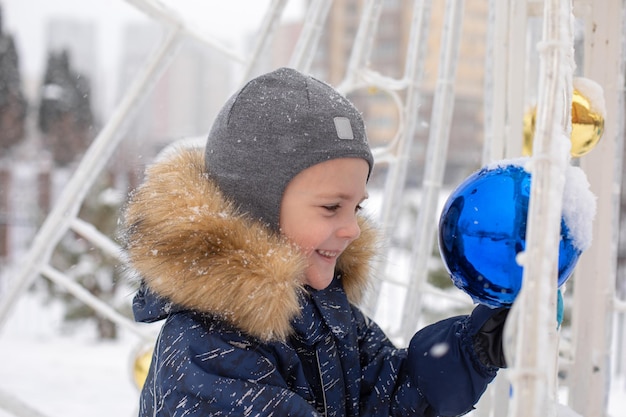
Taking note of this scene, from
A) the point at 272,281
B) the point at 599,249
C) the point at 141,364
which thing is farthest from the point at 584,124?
the point at 141,364

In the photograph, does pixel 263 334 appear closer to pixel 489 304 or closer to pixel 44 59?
pixel 489 304

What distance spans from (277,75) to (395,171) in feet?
1.85

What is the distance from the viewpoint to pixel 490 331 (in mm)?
877

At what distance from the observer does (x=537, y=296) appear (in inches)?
19.1

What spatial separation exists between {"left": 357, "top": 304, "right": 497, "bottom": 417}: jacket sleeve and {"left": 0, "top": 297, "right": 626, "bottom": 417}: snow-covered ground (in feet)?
2.45

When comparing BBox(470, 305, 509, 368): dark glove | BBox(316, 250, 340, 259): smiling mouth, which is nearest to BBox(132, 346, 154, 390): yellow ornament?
BBox(316, 250, 340, 259): smiling mouth

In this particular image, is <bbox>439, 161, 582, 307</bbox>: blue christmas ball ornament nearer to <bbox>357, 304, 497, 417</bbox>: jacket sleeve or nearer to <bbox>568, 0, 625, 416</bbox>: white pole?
<bbox>357, 304, 497, 417</bbox>: jacket sleeve

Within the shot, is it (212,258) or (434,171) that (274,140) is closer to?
(212,258)

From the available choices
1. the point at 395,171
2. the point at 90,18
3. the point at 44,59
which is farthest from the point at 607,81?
the point at 90,18

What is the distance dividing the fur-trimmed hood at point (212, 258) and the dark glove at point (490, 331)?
0.21 metres

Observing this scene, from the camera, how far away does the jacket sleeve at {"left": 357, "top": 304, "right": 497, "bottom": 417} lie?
3.02ft

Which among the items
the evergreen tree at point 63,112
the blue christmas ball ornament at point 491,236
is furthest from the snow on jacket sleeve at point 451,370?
the evergreen tree at point 63,112

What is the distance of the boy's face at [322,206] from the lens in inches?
34.9

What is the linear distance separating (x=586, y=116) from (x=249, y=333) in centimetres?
54
